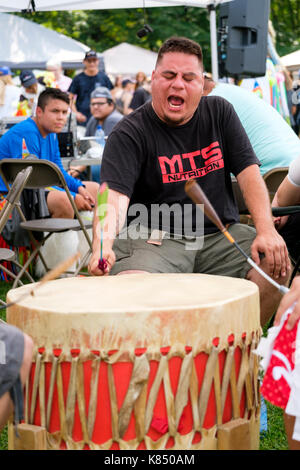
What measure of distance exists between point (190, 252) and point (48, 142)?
9.30ft

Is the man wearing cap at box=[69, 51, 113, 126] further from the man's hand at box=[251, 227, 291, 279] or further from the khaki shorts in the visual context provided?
the man's hand at box=[251, 227, 291, 279]

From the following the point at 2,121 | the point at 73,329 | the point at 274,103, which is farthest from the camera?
the point at 274,103

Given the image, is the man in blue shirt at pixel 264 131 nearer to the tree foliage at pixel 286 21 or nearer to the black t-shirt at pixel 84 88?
the black t-shirt at pixel 84 88

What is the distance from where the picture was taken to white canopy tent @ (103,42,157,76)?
60.8ft

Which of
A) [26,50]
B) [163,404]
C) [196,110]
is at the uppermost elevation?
[26,50]

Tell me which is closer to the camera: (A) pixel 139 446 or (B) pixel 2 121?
(A) pixel 139 446

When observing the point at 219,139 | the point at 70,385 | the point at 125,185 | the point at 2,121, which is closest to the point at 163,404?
the point at 70,385

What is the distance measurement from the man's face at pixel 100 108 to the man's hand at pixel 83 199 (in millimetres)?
2527

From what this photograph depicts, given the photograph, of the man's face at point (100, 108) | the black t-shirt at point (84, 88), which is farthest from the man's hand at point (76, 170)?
the black t-shirt at point (84, 88)

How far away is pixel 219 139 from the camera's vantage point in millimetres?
2969

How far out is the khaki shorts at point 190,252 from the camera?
2.79 meters

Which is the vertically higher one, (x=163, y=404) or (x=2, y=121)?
(x=2, y=121)

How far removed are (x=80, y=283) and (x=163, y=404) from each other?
19.5 inches

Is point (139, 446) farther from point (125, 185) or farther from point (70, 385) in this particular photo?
point (125, 185)
